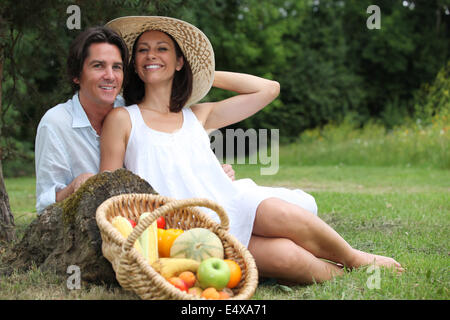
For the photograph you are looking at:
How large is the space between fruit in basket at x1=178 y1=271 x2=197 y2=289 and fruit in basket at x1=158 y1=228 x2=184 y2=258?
0.26 meters

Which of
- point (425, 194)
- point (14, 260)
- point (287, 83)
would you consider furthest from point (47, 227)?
point (287, 83)

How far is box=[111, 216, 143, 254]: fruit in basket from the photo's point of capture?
2.48 m

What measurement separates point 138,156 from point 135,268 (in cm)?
102

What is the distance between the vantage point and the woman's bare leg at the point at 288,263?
2865mm

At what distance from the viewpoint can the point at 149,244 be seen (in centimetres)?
252

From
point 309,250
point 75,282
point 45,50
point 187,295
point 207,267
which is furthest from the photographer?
point 45,50

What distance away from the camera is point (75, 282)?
2.73 meters

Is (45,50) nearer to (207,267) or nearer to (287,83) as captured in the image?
(207,267)

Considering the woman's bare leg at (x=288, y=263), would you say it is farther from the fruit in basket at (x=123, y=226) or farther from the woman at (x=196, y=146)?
Answer: the fruit in basket at (x=123, y=226)
